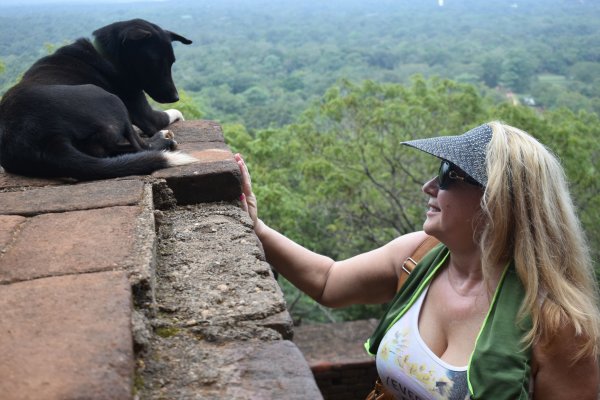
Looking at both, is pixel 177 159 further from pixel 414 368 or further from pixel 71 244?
pixel 414 368

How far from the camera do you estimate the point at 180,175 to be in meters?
2.47

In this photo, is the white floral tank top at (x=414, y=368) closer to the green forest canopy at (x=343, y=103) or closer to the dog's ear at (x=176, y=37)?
the dog's ear at (x=176, y=37)

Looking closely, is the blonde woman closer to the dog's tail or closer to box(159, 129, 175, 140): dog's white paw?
the dog's tail

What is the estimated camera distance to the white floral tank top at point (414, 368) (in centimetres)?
193

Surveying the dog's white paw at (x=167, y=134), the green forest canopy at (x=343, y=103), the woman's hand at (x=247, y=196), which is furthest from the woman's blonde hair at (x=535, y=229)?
the green forest canopy at (x=343, y=103)

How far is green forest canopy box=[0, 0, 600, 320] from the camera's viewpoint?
36.8ft

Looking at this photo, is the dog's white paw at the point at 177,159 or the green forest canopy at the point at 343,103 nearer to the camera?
the dog's white paw at the point at 177,159

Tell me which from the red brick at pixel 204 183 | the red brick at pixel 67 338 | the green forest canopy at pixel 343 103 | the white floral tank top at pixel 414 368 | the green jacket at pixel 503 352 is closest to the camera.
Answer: the red brick at pixel 67 338

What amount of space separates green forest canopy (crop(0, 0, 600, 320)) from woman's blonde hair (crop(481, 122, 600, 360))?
10.2ft

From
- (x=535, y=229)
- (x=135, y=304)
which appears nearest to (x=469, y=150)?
(x=535, y=229)

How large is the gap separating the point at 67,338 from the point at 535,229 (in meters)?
1.43

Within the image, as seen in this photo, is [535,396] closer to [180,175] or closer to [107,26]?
[180,175]

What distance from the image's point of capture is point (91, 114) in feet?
9.56

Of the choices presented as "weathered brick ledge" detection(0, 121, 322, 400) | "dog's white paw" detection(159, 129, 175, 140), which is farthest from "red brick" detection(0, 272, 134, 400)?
"dog's white paw" detection(159, 129, 175, 140)
